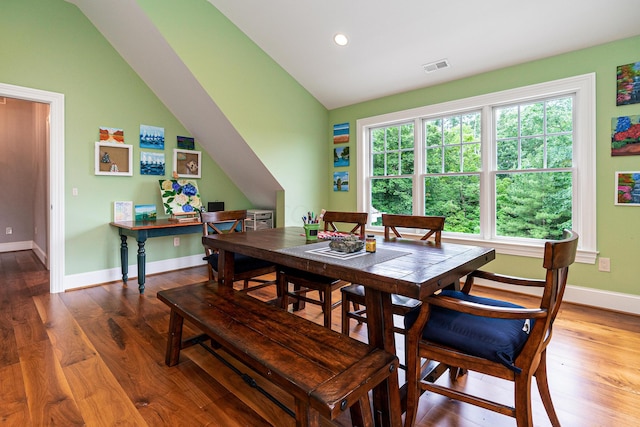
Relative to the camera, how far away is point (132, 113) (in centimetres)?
392

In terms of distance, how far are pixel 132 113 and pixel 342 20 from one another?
8.92 ft

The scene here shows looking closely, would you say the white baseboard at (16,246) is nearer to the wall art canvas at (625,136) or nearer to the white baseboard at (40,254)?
the white baseboard at (40,254)

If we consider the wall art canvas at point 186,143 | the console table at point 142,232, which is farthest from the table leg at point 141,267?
the wall art canvas at point 186,143

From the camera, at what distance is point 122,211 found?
3.89 meters

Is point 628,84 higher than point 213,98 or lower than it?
lower

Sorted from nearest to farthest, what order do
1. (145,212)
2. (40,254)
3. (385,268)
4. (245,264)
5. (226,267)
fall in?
(385,268) < (226,267) < (245,264) < (145,212) < (40,254)

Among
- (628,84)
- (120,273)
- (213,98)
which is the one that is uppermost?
(213,98)

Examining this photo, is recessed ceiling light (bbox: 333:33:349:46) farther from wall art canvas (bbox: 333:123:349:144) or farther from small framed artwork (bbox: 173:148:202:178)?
small framed artwork (bbox: 173:148:202:178)

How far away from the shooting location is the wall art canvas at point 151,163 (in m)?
4.02

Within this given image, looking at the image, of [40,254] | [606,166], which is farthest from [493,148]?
[40,254]

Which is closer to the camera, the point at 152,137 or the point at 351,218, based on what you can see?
the point at 351,218

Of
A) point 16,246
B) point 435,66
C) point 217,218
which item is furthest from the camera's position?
point 16,246

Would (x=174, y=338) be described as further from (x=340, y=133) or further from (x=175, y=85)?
(x=340, y=133)

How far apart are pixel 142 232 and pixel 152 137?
1386 mm
